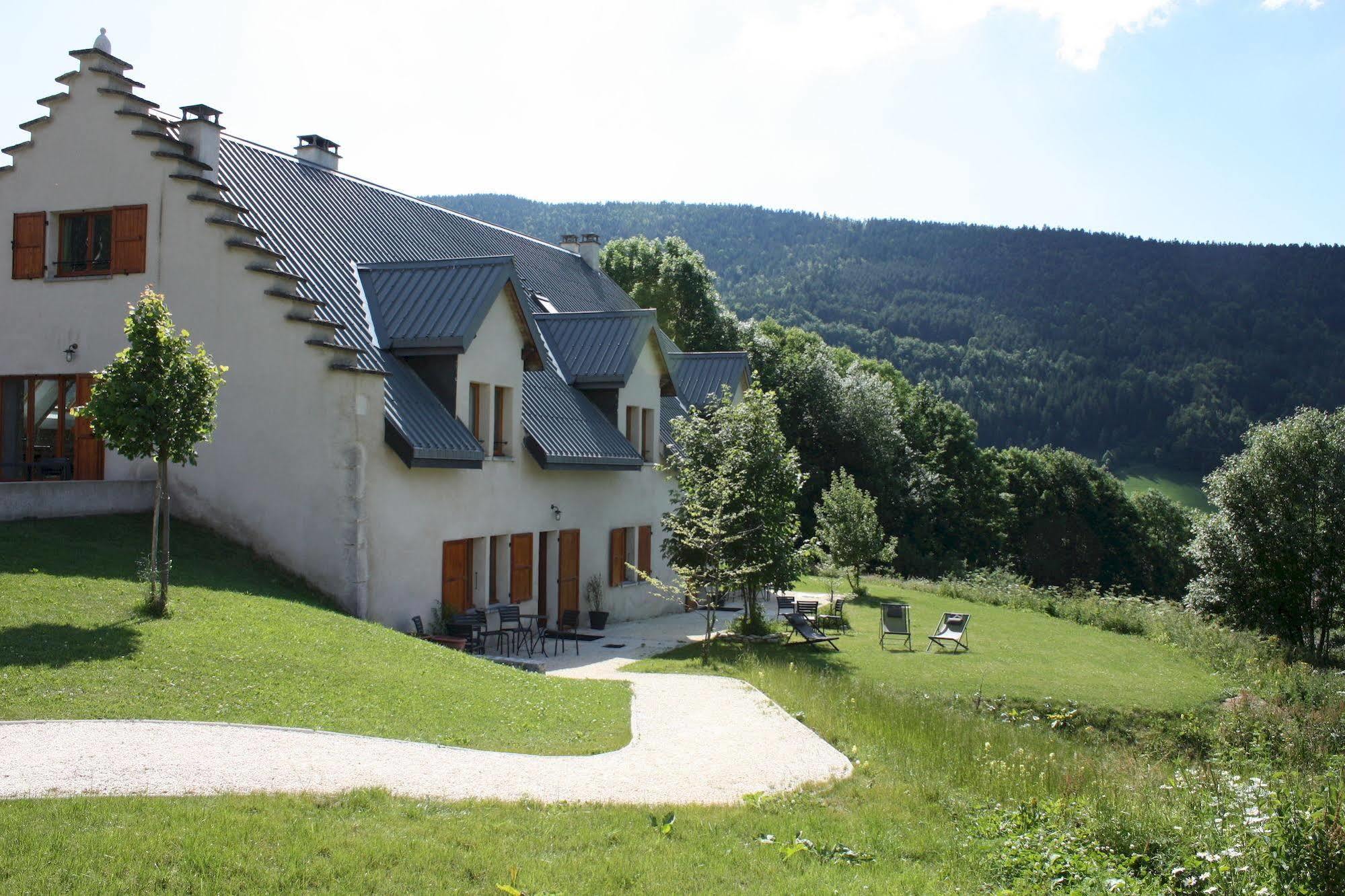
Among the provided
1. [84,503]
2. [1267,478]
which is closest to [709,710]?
[84,503]

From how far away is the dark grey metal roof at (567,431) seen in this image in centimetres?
2298

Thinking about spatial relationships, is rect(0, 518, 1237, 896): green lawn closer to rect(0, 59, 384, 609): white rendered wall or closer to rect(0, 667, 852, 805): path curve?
rect(0, 667, 852, 805): path curve

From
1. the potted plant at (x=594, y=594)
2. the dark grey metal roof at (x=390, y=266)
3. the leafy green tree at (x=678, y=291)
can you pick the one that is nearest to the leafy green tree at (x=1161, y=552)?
the leafy green tree at (x=678, y=291)

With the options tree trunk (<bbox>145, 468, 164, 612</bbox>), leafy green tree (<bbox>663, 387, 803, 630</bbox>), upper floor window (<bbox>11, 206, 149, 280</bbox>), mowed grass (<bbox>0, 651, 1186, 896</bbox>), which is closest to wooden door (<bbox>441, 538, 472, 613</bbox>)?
leafy green tree (<bbox>663, 387, 803, 630</bbox>)

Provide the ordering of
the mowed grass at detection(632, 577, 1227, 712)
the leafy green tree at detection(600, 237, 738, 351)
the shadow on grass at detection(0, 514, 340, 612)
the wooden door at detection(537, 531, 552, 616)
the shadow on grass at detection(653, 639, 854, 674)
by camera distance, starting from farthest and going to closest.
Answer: the leafy green tree at detection(600, 237, 738, 351) → the wooden door at detection(537, 531, 552, 616) → the shadow on grass at detection(653, 639, 854, 674) → the mowed grass at detection(632, 577, 1227, 712) → the shadow on grass at detection(0, 514, 340, 612)

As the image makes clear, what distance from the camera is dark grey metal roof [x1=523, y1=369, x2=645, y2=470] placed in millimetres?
22984

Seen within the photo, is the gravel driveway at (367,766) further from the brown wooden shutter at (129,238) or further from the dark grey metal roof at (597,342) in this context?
the dark grey metal roof at (597,342)

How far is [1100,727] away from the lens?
1747 cm

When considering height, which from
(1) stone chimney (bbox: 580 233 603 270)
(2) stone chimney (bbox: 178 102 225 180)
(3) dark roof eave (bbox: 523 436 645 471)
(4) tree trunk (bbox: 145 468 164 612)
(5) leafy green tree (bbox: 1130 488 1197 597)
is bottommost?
(5) leafy green tree (bbox: 1130 488 1197 597)

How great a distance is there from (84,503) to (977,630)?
21.7 meters

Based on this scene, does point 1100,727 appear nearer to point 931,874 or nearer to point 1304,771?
point 1304,771

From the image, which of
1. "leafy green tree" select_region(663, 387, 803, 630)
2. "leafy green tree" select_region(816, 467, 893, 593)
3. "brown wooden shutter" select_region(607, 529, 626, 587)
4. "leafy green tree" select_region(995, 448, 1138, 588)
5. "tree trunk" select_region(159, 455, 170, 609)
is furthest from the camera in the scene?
"leafy green tree" select_region(995, 448, 1138, 588)

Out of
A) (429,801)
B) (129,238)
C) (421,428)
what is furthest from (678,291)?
(429,801)

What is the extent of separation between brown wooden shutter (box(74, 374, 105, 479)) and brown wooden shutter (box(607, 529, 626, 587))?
454 inches
